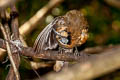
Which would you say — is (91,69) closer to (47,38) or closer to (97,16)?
(47,38)

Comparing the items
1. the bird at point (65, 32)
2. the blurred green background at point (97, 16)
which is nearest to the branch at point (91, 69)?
the bird at point (65, 32)

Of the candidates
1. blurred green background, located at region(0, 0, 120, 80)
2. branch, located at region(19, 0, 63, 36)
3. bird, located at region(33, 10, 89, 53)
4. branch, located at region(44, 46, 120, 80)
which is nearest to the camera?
branch, located at region(44, 46, 120, 80)

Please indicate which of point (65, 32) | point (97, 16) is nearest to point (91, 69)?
point (65, 32)

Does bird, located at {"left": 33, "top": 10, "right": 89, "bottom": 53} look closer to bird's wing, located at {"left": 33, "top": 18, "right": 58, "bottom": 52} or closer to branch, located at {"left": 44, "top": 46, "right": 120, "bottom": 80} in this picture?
bird's wing, located at {"left": 33, "top": 18, "right": 58, "bottom": 52}

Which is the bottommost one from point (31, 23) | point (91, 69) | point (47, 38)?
point (91, 69)

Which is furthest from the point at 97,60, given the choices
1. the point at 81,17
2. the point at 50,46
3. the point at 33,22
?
the point at 33,22

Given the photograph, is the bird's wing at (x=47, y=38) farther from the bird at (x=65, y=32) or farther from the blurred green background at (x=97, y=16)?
the blurred green background at (x=97, y=16)

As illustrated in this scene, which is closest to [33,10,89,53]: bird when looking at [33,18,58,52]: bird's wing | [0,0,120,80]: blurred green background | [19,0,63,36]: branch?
[33,18,58,52]: bird's wing

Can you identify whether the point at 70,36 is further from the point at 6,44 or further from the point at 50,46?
the point at 6,44
